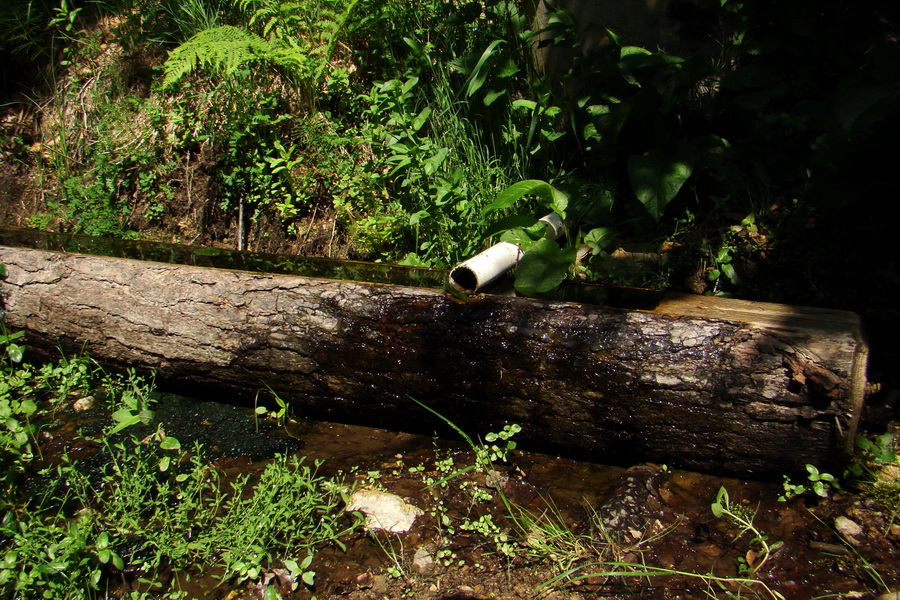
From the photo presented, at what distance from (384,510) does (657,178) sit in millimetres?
2101

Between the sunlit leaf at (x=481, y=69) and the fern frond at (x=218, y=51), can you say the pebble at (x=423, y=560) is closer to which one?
the sunlit leaf at (x=481, y=69)

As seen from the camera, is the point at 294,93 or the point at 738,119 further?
the point at 294,93

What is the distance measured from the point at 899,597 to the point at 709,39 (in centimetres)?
319

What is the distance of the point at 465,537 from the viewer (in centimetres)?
206

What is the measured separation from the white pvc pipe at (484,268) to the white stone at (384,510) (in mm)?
877

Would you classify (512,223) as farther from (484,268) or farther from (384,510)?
(384,510)

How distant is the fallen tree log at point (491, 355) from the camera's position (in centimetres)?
206

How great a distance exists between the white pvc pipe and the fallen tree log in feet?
0.36

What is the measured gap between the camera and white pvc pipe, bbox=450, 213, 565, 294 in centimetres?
250

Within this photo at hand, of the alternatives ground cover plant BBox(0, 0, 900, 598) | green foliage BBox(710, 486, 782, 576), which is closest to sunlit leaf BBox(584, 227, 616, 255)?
ground cover plant BBox(0, 0, 900, 598)

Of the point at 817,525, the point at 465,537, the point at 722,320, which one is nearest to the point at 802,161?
the point at 722,320

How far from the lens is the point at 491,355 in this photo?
2.32 meters

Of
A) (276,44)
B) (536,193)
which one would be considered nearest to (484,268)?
(536,193)

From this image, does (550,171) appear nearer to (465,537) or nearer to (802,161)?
(802,161)
